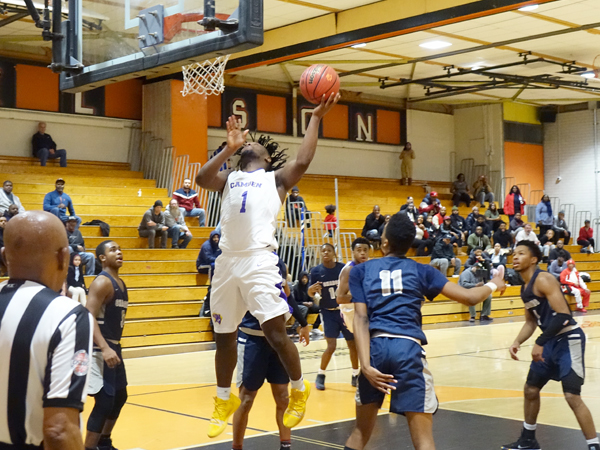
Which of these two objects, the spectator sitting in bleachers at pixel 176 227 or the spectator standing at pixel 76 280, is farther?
the spectator sitting in bleachers at pixel 176 227

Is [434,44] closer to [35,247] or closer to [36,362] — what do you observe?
[35,247]

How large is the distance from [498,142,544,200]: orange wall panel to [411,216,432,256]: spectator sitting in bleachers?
7.90 metres

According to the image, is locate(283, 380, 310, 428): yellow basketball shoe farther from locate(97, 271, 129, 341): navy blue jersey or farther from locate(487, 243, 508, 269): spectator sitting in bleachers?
locate(487, 243, 508, 269): spectator sitting in bleachers

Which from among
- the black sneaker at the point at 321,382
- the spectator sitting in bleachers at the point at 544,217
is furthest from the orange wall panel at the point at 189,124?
the black sneaker at the point at 321,382

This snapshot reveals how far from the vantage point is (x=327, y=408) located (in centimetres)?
791

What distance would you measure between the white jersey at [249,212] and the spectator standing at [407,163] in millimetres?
20289

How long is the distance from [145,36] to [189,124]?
1355cm

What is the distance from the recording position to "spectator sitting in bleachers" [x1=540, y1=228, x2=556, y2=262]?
21.3m

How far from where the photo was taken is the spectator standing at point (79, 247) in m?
13.1

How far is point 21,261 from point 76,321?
269mm

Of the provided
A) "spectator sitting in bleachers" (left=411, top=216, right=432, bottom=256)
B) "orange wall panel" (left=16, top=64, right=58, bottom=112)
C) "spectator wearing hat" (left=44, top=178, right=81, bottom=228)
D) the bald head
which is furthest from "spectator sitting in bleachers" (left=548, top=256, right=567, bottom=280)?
the bald head

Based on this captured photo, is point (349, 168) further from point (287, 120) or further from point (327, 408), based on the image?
point (327, 408)

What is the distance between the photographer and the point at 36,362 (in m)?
2.28

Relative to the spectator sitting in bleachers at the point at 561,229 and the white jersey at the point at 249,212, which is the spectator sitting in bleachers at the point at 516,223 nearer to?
the spectator sitting in bleachers at the point at 561,229
